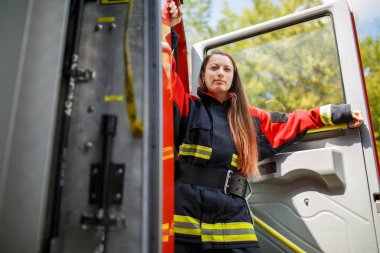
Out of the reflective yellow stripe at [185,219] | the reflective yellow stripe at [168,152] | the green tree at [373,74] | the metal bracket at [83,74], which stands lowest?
the reflective yellow stripe at [185,219]

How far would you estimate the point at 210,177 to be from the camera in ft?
6.32

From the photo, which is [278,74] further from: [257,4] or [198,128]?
[257,4]

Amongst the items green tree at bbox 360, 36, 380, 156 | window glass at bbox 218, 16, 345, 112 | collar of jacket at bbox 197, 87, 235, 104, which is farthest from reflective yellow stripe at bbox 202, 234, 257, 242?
green tree at bbox 360, 36, 380, 156

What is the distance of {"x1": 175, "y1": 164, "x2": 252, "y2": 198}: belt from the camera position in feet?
6.29

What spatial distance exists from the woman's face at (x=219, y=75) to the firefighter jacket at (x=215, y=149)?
3.7 inches

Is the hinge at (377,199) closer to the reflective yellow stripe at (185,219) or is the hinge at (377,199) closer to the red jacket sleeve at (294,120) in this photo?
the red jacket sleeve at (294,120)

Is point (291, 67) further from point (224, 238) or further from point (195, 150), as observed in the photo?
point (224, 238)

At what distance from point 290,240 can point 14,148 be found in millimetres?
1797

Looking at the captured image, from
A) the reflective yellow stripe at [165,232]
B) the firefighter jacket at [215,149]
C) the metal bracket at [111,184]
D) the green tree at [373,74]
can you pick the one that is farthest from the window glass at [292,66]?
the green tree at [373,74]

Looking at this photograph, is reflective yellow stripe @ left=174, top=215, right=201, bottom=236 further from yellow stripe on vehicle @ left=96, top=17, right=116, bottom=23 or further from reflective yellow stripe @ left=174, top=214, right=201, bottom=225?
yellow stripe on vehicle @ left=96, top=17, right=116, bottom=23

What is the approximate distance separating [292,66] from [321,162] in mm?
1005

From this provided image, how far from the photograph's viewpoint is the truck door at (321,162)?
203 cm

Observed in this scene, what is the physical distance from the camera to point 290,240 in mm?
2230

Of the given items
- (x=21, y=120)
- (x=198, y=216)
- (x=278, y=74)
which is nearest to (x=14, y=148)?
(x=21, y=120)
